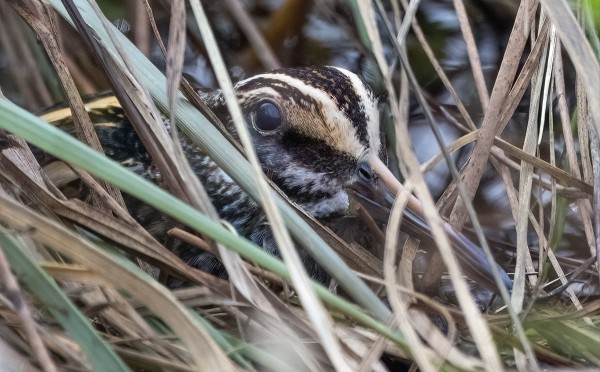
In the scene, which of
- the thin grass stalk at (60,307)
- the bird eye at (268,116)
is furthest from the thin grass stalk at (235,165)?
the bird eye at (268,116)

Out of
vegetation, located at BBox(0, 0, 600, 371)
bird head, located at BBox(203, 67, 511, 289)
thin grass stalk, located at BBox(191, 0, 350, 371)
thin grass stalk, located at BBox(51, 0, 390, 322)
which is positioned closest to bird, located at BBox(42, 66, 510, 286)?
bird head, located at BBox(203, 67, 511, 289)

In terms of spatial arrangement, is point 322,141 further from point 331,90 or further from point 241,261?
point 241,261

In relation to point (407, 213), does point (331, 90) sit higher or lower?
higher

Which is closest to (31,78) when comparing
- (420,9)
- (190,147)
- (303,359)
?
(190,147)

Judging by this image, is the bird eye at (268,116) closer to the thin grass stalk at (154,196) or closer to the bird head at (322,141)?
the bird head at (322,141)

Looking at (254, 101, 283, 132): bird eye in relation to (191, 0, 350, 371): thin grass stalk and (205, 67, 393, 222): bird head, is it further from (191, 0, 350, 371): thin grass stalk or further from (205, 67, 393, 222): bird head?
(191, 0, 350, 371): thin grass stalk

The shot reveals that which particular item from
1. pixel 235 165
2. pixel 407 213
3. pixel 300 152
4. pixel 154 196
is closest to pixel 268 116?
pixel 300 152

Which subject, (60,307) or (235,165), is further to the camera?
(235,165)
